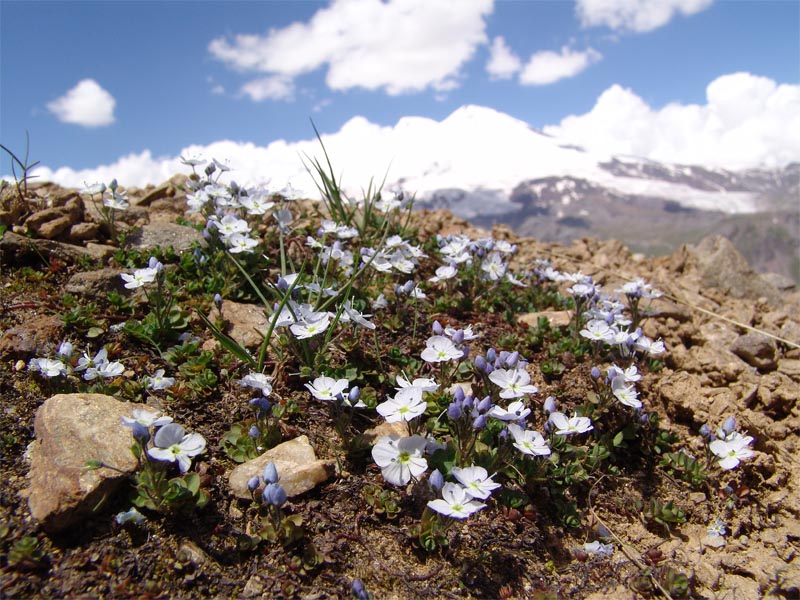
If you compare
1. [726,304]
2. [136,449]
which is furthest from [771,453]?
[136,449]

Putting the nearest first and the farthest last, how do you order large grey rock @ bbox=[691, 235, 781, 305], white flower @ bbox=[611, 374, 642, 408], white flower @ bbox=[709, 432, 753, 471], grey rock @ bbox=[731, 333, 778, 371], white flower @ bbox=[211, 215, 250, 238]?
white flower @ bbox=[709, 432, 753, 471] → white flower @ bbox=[611, 374, 642, 408] → white flower @ bbox=[211, 215, 250, 238] → grey rock @ bbox=[731, 333, 778, 371] → large grey rock @ bbox=[691, 235, 781, 305]

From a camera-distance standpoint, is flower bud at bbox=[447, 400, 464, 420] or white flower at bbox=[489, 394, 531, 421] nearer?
flower bud at bbox=[447, 400, 464, 420]

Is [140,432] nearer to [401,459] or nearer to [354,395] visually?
[354,395]

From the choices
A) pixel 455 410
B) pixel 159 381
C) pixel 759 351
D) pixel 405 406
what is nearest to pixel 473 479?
pixel 455 410

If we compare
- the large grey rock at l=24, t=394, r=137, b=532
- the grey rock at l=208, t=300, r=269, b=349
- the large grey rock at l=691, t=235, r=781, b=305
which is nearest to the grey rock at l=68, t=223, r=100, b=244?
the grey rock at l=208, t=300, r=269, b=349

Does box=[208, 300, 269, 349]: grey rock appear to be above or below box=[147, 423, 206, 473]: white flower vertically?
above

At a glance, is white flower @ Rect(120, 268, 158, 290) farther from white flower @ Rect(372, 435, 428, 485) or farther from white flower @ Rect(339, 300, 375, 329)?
white flower @ Rect(372, 435, 428, 485)

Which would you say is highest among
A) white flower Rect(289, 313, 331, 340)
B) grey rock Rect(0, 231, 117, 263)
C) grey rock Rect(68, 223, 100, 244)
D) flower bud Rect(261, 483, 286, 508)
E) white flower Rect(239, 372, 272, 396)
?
grey rock Rect(68, 223, 100, 244)

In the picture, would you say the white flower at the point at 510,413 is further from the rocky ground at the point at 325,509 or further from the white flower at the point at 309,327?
the white flower at the point at 309,327
